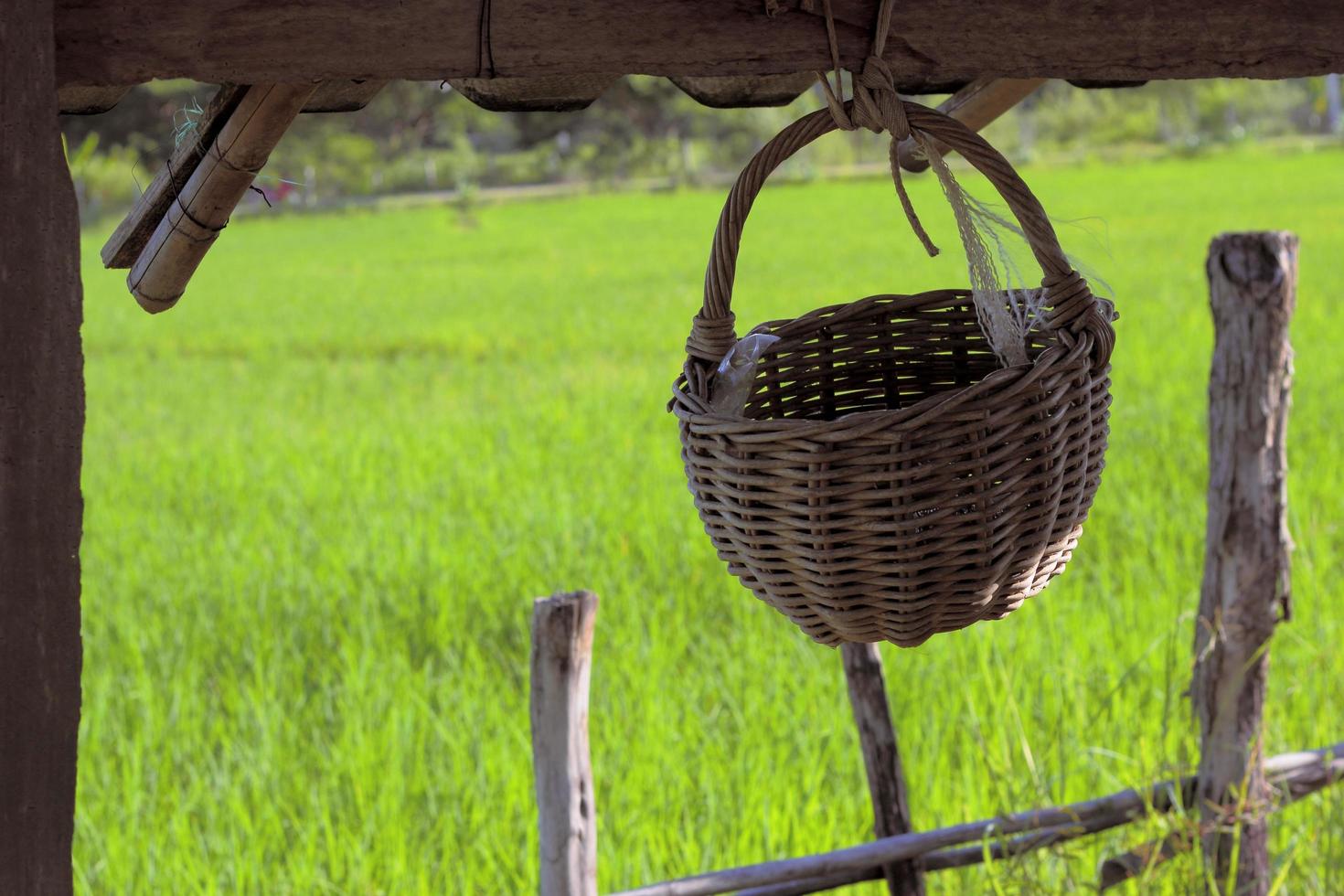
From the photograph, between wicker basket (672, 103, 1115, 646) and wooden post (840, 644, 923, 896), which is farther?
wooden post (840, 644, 923, 896)

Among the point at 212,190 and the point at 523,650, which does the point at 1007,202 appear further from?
the point at 523,650

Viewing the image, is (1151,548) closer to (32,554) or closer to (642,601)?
(642,601)

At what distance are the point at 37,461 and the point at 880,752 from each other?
1544 mm

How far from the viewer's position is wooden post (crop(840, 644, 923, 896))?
2160mm

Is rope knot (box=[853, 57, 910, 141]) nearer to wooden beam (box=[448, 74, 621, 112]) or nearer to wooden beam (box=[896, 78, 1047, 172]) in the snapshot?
wooden beam (box=[448, 74, 621, 112])

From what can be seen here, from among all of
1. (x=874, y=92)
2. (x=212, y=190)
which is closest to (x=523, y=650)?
(x=212, y=190)

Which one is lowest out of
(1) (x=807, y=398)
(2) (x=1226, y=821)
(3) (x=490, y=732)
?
(2) (x=1226, y=821)

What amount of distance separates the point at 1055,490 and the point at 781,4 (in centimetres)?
45

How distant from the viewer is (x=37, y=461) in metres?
1.00

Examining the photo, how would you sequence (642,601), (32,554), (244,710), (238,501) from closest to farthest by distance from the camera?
(32,554) < (244,710) < (642,601) < (238,501)

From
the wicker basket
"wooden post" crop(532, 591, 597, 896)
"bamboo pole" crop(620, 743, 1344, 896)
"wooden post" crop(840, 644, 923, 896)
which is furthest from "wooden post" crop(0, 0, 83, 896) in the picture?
"wooden post" crop(840, 644, 923, 896)

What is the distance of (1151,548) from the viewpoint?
159 inches

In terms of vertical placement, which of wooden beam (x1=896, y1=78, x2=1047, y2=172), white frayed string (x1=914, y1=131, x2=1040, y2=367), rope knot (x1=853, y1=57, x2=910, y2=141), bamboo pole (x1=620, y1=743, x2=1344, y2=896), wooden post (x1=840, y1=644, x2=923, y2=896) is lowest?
bamboo pole (x1=620, y1=743, x2=1344, y2=896)

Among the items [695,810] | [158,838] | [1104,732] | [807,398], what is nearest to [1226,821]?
[1104,732]
